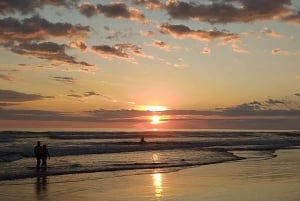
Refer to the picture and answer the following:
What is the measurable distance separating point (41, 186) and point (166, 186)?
20.3ft

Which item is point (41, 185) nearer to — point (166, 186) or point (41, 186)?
point (41, 186)

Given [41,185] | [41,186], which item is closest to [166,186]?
[41,186]

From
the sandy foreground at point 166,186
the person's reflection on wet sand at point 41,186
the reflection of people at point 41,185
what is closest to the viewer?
the sandy foreground at point 166,186

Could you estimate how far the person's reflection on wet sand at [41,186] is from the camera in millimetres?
19688

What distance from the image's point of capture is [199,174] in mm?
26984

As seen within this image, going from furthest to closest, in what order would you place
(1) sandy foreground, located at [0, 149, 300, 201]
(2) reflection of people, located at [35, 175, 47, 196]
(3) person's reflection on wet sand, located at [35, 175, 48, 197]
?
(2) reflection of people, located at [35, 175, 47, 196]
(3) person's reflection on wet sand, located at [35, 175, 48, 197]
(1) sandy foreground, located at [0, 149, 300, 201]

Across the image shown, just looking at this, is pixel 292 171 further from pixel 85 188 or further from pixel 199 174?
pixel 85 188

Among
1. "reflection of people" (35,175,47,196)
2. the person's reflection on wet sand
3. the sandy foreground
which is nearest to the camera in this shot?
the sandy foreground

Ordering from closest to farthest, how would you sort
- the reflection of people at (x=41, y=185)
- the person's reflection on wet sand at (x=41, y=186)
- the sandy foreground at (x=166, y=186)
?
the sandy foreground at (x=166, y=186)
the person's reflection on wet sand at (x=41, y=186)
the reflection of people at (x=41, y=185)

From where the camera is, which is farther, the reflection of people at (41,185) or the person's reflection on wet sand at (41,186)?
the reflection of people at (41,185)

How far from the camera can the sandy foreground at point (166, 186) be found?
18.4 m

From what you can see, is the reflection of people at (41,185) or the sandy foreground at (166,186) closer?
the sandy foreground at (166,186)

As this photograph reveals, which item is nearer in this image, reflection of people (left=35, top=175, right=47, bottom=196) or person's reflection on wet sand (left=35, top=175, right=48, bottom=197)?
person's reflection on wet sand (left=35, top=175, right=48, bottom=197)

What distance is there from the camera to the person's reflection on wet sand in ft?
64.6
